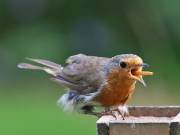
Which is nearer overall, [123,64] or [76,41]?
[123,64]

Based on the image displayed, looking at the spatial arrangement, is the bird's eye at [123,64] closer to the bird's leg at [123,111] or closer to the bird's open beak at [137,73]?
the bird's open beak at [137,73]

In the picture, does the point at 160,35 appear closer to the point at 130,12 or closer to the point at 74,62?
the point at 130,12

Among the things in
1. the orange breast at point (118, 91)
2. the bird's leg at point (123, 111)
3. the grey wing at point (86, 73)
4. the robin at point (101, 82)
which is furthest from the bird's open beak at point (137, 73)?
the grey wing at point (86, 73)

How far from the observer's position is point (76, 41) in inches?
562

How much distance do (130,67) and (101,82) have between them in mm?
510

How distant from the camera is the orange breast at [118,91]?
6.06 metres

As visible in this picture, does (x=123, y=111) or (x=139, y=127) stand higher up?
(x=123, y=111)

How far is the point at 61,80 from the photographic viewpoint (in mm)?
6934

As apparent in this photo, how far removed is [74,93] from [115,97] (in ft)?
2.05

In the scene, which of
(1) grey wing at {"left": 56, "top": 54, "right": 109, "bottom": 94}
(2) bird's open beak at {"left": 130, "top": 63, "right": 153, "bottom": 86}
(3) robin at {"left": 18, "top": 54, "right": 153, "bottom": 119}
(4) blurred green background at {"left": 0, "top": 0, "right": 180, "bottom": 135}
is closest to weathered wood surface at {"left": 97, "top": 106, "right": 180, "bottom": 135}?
(3) robin at {"left": 18, "top": 54, "right": 153, "bottom": 119}

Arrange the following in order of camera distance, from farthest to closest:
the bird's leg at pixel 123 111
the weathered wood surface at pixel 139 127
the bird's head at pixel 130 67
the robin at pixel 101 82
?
the robin at pixel 101 82 < the bird's head at pixel 130 67 < the bird's leg at pixel 123 111 < the weathered wood surface at pixel 139 127

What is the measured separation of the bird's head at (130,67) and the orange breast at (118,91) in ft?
0.10

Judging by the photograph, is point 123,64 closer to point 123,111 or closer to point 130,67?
point 130,67

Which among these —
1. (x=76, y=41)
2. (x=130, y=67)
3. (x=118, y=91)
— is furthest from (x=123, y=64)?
(x=76, y=41)
